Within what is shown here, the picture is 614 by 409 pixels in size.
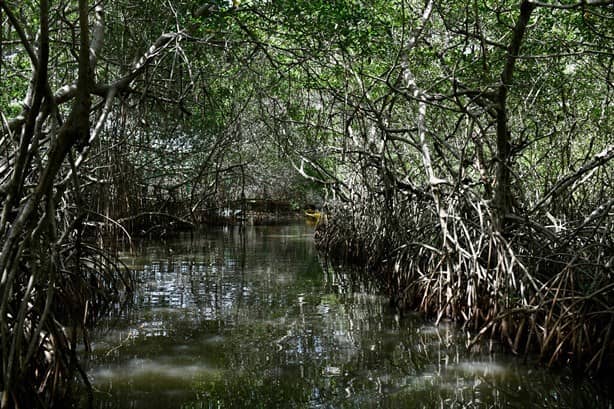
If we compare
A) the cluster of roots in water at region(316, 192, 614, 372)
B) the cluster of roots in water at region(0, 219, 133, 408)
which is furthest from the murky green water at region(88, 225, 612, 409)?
the cluster of roots in water at region(0, 219, 133, 408)

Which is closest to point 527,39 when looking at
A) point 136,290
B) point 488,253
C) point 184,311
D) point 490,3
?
point 490,3

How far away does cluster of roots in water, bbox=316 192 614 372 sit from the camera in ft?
14.1

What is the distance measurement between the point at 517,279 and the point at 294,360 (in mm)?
2114

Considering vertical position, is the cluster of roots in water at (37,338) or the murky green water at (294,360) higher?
the cluster of roots in water at (37,338)

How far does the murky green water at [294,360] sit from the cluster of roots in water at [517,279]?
27cm

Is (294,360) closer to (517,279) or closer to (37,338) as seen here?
(517,279)

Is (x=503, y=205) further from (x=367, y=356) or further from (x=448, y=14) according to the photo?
(x=448, y=14)

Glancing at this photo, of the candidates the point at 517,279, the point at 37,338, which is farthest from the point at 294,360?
the point at 37,338

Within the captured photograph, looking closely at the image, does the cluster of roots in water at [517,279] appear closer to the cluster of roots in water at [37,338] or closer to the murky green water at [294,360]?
the murky green water at [294,360]

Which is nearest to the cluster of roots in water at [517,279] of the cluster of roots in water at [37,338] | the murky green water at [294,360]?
the murky green water at [294,360]

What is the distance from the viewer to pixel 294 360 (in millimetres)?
4637

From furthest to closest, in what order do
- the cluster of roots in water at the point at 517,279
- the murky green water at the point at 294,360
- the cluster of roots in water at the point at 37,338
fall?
1. the cluster of roots in water at the point at 517,279
2. the murky green water at the point at 294,360
3. the cluster of roots in water at the point at 37,338

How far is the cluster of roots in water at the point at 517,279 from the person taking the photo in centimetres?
431

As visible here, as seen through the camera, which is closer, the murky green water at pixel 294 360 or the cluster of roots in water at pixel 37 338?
the cluster of roots in water at pixel 37 338
